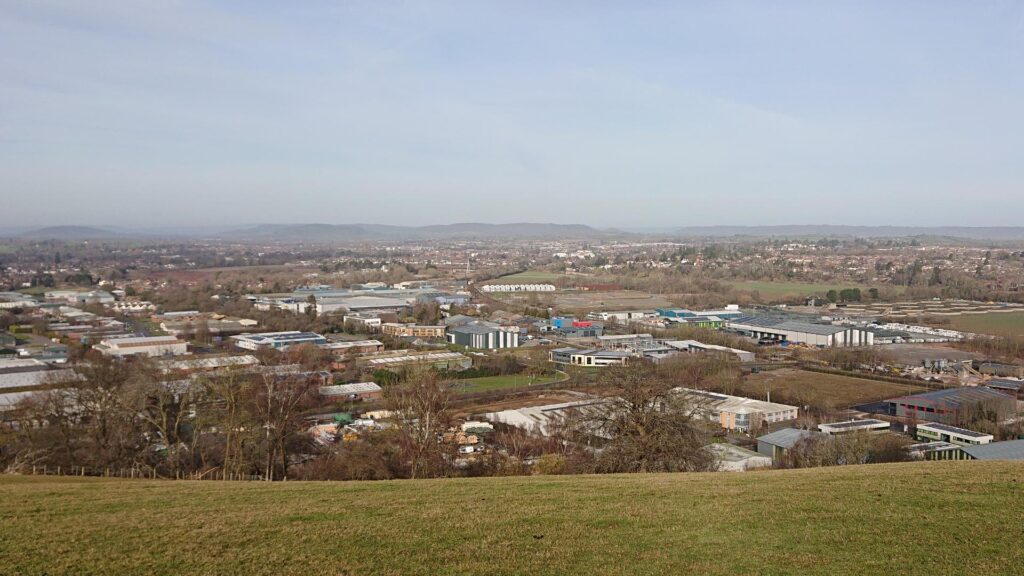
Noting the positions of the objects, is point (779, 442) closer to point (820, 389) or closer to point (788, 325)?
point (820, 389)

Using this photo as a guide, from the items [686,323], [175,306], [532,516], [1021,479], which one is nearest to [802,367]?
[686,323]

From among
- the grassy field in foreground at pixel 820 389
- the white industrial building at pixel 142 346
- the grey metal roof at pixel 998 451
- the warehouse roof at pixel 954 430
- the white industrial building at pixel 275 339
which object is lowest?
the grassy field in foreground at pixel 820 389

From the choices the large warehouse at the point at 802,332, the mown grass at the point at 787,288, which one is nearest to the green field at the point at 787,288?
the mown grass at the point at 787,288

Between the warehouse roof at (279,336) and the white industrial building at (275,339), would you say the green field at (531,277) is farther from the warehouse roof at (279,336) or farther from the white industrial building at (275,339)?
the white industrial building at (275,339)

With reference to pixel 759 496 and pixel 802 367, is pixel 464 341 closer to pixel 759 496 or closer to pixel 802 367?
pixel 802 367

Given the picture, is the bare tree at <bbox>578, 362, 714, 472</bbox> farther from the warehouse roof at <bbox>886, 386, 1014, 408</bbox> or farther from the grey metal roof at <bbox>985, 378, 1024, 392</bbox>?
the grey metal roof at <bbox>985, 378, 1024, 392</bbox>

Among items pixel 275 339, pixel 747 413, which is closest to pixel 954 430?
pixel 747 413

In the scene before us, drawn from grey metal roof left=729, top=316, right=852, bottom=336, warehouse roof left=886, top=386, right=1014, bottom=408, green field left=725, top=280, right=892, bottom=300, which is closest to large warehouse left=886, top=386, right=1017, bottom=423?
warehouse roof left=886, top=386, right=1014, bottom=408
